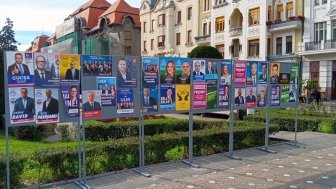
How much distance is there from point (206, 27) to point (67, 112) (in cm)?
4222

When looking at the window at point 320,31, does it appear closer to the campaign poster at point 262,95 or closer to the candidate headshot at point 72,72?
the campaign poster at point 262,95

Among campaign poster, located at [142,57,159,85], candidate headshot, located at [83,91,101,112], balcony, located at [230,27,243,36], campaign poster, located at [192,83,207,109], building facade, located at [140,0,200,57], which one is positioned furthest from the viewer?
building facade, located at [140,0,200,57]

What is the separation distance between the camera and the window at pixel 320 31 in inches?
1329

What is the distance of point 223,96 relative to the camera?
9906mm

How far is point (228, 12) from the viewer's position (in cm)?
4350

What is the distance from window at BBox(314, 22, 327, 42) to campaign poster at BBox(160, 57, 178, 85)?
28.4m

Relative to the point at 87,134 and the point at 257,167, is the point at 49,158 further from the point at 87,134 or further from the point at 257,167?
the point at 87,134

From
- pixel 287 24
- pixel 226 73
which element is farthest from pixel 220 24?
pixel 226 73

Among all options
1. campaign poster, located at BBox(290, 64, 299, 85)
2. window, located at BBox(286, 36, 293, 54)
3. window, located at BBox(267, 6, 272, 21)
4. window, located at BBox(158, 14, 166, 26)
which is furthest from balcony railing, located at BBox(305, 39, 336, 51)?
window, located at BBox(158, 14, 166, 26)

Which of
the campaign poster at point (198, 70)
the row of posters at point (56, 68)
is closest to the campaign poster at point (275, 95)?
the campaign poster at point (198, 70)

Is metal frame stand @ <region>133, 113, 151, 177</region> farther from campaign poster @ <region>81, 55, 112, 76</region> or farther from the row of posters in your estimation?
campaign poster @ <region>81, 55, 112, 76</region>

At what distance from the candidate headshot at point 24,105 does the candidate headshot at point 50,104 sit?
0.21 meters

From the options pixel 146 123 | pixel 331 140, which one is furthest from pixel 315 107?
pixel 146 123

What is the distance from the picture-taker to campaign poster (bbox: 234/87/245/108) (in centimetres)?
1026
